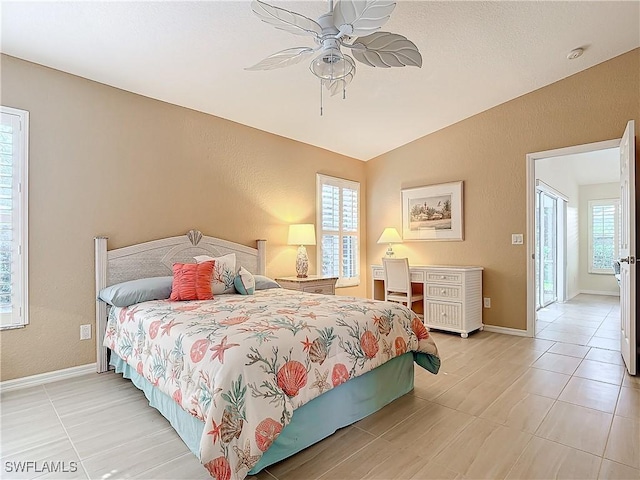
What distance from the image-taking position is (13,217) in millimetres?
2715

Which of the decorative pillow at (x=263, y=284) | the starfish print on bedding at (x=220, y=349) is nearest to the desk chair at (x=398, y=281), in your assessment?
the decorative pillow at (x=263, y=284)

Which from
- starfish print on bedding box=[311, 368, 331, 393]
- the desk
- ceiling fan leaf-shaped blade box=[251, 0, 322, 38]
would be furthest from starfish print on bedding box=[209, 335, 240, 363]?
the desk

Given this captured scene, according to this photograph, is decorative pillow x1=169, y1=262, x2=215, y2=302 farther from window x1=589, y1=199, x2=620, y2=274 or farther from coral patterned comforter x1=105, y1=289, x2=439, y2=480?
window x1=589, y1=199, x2=620, y2=274

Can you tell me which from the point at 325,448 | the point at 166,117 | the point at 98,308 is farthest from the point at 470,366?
the point at 166,117

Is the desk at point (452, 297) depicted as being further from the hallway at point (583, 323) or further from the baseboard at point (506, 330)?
the hallway at point (583, 323)

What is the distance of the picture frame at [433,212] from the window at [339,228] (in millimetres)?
775

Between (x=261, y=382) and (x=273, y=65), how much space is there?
6.07 feet

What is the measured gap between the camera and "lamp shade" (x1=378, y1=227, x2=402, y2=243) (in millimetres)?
5195

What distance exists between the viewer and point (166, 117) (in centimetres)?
354

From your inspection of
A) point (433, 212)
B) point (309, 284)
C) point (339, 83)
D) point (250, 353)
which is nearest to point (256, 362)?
point (250, 353)

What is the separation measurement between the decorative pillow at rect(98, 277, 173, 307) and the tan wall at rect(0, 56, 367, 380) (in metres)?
0.35

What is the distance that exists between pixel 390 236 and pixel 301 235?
4.79ft

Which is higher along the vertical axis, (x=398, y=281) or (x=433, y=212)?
(x=433, y=212)

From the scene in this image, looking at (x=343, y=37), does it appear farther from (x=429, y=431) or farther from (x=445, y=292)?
(x=445, y=292)
